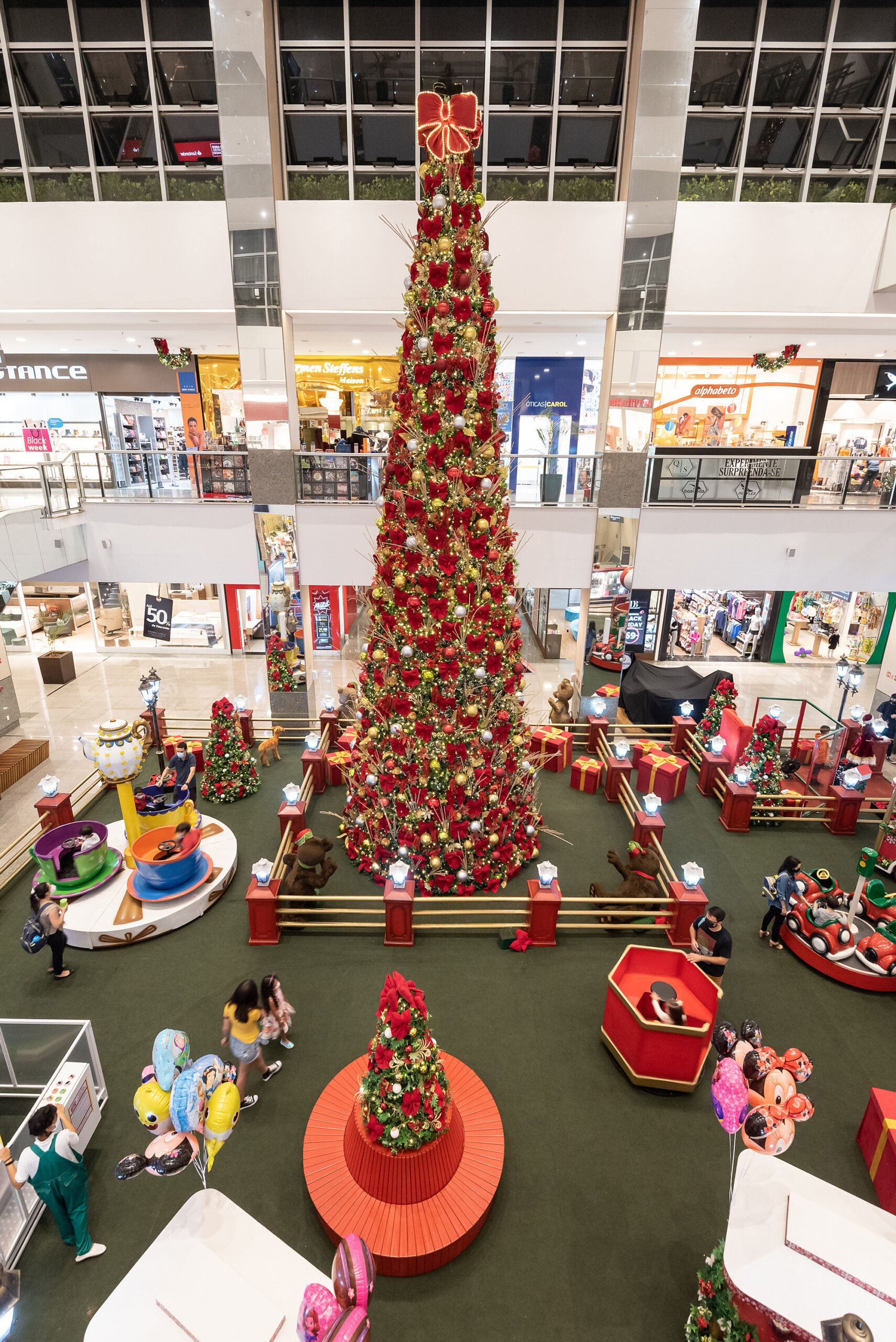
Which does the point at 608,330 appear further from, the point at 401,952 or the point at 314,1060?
the point at 314,1060

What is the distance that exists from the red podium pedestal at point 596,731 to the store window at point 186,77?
485 inches

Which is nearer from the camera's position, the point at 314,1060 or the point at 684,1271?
the point at 684,1271

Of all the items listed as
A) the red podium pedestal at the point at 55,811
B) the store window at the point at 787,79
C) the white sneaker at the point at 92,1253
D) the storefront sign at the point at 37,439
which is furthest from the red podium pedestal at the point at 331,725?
the store window at the point at 787,79

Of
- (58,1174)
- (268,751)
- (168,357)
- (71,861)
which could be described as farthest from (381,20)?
(58,1174)

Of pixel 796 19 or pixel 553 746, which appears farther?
pixel 796 19

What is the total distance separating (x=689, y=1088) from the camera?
5555 millimetres

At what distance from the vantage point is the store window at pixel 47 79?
1134 cm

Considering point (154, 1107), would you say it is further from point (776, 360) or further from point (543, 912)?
point (776, 360)

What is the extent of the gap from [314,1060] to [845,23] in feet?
54.1

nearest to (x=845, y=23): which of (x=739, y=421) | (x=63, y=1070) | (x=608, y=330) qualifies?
(x=608, y=330)

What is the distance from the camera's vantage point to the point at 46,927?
625 centimetres

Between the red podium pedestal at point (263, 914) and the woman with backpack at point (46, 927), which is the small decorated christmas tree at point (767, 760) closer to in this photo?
the red podium pedestal at point (263, 914)

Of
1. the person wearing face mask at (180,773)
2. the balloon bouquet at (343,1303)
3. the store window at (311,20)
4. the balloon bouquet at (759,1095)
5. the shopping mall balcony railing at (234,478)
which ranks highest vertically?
the store window at (311,20)

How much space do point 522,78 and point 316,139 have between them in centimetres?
361
